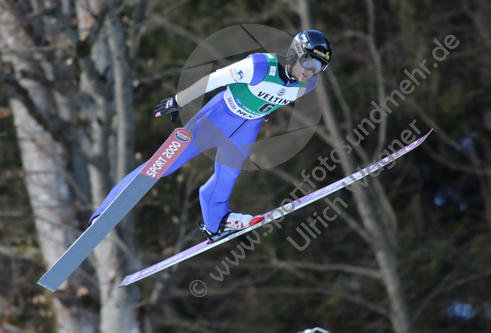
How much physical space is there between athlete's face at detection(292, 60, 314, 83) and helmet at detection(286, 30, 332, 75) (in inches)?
1.1

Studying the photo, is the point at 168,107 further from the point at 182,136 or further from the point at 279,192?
the point at 279,192

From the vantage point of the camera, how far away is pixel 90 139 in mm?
7504

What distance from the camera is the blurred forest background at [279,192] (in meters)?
7.28

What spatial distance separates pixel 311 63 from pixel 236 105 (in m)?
0.61

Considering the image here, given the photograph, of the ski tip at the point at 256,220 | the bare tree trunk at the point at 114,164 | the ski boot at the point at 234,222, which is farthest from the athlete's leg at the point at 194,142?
the bare tree trunk at the point at 114,164

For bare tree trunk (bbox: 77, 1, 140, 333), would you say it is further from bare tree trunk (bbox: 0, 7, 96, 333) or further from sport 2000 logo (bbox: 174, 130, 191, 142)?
sport 2000 logo (bbox: 174, 130, 191, 142)

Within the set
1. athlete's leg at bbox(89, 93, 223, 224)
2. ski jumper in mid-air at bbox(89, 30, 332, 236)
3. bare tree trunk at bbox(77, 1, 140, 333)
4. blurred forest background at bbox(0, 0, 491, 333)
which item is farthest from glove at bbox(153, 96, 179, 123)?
blurred forest background at bbox(0, 0, 491, 333)

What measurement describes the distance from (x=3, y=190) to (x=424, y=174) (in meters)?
8.52

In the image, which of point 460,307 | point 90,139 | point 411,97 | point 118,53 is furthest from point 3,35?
point 460,307

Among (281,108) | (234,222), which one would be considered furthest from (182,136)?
(281,108)

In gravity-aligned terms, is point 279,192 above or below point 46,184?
above

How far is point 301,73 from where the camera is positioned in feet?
11.2

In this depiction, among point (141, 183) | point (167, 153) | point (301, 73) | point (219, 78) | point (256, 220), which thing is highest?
point (301, 73)

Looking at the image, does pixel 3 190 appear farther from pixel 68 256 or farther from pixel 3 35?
pixel 68 256
